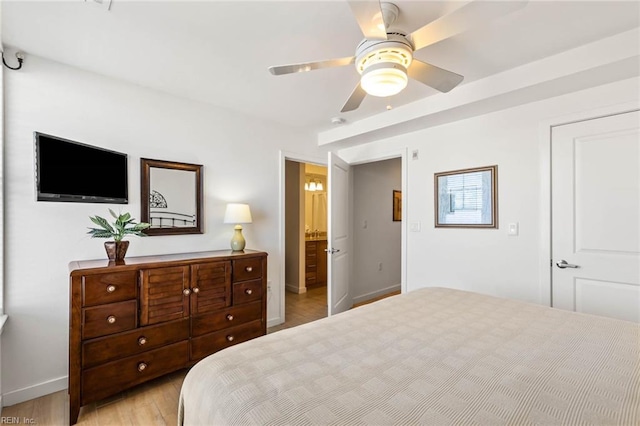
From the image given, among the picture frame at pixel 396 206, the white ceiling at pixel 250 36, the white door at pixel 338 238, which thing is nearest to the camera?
the white ceiling at pixel 250 36

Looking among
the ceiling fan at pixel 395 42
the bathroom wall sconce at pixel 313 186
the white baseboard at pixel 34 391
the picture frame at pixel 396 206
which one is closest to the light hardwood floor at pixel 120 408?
the white baseboard at pixel 34 391

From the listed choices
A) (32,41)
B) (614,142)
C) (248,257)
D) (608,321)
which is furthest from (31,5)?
(614,142)

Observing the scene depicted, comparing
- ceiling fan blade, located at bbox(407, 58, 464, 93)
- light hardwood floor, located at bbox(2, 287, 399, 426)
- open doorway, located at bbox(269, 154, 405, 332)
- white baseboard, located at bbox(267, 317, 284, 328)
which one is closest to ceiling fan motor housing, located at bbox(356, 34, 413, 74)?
ceiling fan blade, located at bbox(407, 58, 464, 93)

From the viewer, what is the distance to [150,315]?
83.5 inches

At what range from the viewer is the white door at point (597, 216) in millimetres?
2062

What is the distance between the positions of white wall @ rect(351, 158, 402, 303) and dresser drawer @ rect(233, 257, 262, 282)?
197cm

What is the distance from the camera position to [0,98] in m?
1.94

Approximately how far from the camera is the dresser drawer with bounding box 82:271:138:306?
1858 millimetres

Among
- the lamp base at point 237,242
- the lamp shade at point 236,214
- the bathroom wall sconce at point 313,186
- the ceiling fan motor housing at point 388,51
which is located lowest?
the lamp base at point 237,242

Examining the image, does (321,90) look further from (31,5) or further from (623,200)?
(623,200)

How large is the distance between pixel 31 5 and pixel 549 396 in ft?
9.38

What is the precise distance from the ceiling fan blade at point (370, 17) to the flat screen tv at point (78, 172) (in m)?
2.09

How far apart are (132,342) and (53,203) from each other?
115cm

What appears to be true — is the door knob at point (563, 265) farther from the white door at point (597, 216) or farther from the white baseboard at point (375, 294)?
the white baseboard at point (375, 294)
